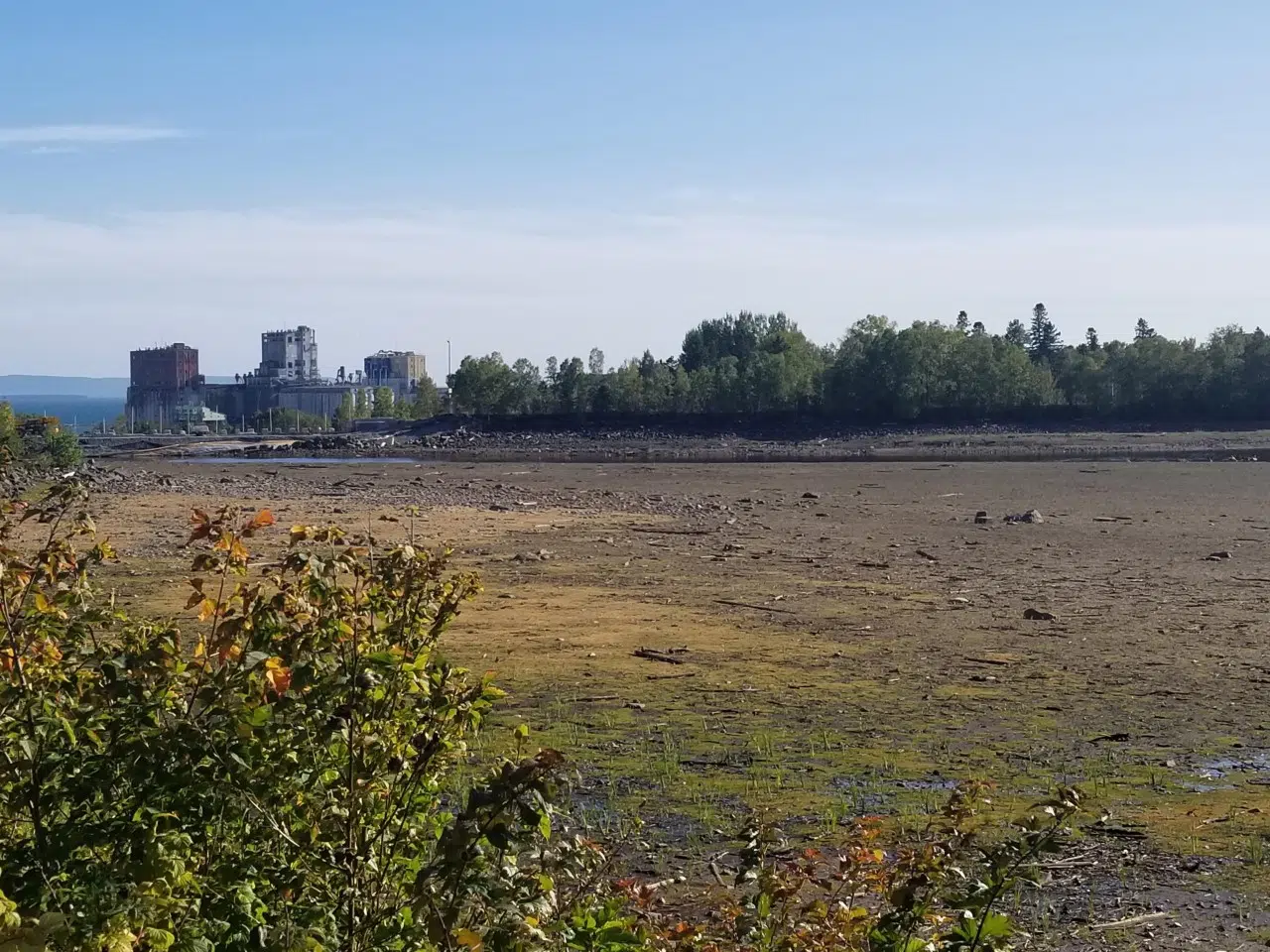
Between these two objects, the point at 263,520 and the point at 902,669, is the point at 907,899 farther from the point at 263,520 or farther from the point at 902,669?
the point at 902,669

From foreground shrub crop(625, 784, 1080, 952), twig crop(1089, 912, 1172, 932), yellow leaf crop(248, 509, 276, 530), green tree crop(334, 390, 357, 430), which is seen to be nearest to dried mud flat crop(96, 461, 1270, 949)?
twig crop(1089, 912, 1172, 932)

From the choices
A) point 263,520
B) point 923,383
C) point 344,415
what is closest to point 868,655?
point 263,520

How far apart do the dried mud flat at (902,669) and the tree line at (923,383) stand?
71341mm

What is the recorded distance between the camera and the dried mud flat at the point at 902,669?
951cm

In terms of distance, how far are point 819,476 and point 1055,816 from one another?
173 feet

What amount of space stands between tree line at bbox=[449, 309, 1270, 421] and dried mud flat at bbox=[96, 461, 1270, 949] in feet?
234

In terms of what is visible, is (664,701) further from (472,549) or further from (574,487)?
(574,487)

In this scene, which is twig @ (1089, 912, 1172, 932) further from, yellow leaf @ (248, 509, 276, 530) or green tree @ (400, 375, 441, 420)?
green tree @ (400, 375, 441, 420)

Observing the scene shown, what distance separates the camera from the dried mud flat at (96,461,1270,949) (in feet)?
31.2

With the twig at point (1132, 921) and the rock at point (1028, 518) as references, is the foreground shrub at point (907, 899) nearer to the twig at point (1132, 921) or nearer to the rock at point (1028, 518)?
the twig at point (1132, 921)

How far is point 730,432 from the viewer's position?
113 meters

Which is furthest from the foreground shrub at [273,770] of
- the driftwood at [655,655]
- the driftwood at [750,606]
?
the driftwood at [750,606]

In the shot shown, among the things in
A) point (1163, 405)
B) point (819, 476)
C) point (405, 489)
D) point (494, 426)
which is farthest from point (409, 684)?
point (494, 426)

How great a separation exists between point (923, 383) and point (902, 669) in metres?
101
